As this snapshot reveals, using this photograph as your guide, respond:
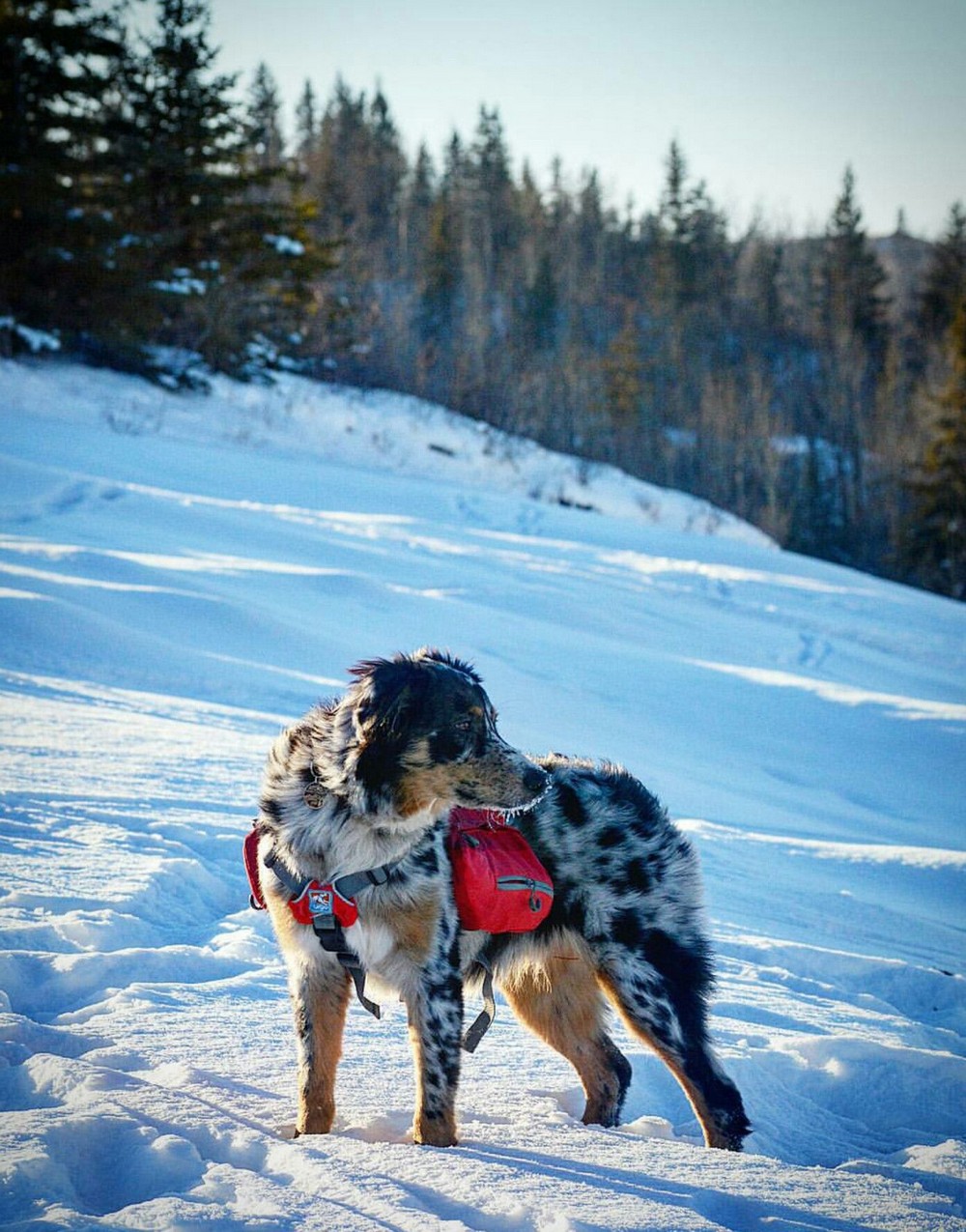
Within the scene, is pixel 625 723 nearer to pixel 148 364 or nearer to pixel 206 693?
pixel 206 693

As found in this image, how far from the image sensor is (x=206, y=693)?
855 centimetres

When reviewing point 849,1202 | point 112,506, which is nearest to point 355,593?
point 112,506

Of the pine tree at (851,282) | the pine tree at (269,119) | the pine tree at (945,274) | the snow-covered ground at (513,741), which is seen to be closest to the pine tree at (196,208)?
the snow-covered ground at (513,741)

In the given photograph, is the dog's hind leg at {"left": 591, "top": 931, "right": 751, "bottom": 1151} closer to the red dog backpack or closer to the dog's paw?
the red dog backpack

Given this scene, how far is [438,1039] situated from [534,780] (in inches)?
35.7

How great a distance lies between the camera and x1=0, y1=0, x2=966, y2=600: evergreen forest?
23.3 metres

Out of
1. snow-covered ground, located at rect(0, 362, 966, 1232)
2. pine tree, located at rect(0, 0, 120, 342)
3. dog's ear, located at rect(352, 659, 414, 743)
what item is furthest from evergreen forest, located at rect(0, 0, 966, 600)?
dog's ear, located at rect(352, 659, 414, 743)

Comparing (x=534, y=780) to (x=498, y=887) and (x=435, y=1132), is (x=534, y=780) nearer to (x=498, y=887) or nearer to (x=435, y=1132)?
(x=498, y=887)

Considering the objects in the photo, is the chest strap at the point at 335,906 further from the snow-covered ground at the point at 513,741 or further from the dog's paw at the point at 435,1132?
the snow-covered ground at the point at 513,741

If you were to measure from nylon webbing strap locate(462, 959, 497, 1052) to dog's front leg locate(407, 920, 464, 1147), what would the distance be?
9.9 inches

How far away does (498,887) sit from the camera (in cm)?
329

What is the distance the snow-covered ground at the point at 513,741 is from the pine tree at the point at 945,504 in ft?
84.4

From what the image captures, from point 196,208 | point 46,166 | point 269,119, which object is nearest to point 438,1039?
point 46,166

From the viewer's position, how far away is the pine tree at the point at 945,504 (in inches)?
1544
